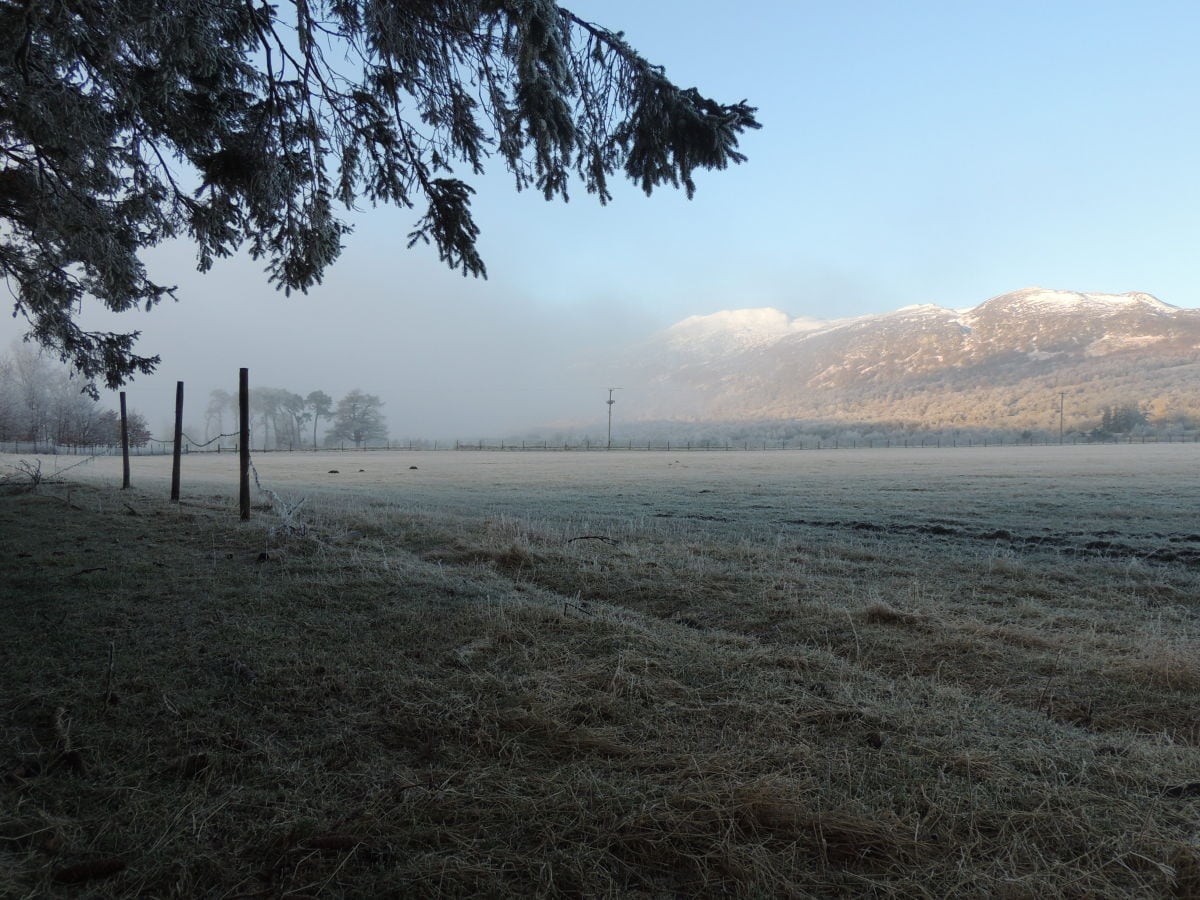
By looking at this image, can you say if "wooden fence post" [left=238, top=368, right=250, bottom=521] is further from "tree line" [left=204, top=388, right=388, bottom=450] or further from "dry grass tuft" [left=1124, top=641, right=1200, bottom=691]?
"tree line" [left=204, top=388, right=388, bottom=450]

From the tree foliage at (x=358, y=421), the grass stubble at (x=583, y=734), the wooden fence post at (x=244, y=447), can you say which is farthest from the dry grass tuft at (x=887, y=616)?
the tree foliage at (x=358, y=421)

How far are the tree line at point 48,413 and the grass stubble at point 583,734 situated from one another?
6452 cm

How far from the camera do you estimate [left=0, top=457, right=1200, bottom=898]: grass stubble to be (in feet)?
6.77

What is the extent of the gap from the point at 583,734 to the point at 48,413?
96262 millimetres

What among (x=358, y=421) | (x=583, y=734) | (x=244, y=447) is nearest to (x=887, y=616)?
(x=583, y=734)

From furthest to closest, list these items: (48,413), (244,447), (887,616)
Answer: (48,413) < (244,447) < (887,616)

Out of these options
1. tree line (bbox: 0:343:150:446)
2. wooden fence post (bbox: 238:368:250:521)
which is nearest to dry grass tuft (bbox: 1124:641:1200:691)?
wooden fence post (bbox: 238:368:250:521)

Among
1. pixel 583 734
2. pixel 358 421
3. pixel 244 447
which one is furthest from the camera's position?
pixel 358 421

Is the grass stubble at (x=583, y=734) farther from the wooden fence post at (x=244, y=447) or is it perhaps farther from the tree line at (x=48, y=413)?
the tree line at (x=48, y=413)

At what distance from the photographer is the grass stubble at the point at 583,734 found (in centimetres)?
206

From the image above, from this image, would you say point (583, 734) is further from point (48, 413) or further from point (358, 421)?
point (358, 421)

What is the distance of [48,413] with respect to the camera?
74.7 metres

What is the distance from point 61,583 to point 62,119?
558 cm

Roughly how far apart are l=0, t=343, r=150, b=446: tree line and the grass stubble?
64517 mm
